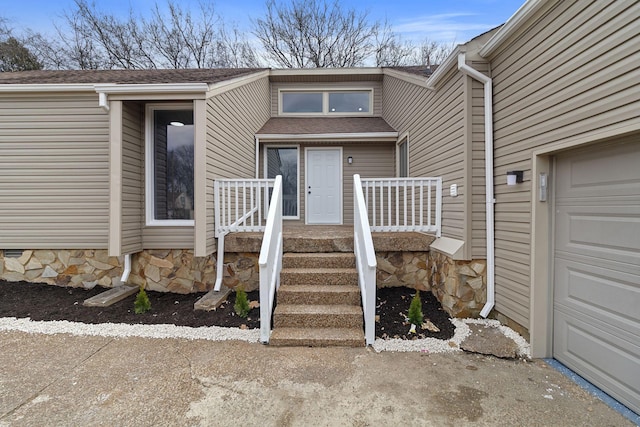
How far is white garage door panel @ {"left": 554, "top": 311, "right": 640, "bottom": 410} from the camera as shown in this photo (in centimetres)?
214

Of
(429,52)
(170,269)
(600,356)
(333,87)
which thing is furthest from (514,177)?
(429,52)

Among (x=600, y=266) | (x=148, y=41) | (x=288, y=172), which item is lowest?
(x=600, y=266)

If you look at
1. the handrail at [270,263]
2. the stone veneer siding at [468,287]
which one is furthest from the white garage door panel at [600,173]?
the handrail at [270,263]

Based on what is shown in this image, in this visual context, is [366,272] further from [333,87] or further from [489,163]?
[333,87]

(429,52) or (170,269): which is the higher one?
(429,52)

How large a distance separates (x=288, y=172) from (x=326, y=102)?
7.13 ft

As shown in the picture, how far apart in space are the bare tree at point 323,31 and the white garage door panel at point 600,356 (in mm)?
13002

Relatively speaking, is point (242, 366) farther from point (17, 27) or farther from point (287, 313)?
point (17, 27)

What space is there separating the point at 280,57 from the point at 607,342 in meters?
14.4

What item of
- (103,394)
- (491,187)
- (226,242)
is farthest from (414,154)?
(103,394)

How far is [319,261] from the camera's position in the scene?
12.9 feet

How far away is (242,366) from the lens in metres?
2.68

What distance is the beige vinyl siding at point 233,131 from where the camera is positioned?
14.0 ft

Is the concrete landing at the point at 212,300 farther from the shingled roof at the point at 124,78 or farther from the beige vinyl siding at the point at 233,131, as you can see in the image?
the shingled roof at the point at 124,78
